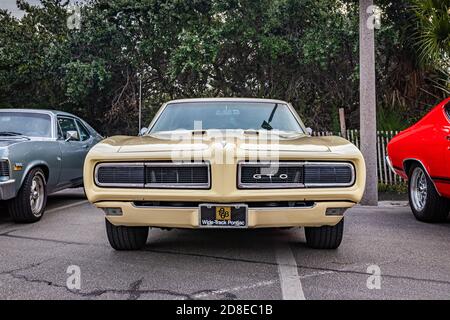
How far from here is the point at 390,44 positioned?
12.4m

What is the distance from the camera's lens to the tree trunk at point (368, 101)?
8.20 m

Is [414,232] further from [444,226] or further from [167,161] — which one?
[167,161]

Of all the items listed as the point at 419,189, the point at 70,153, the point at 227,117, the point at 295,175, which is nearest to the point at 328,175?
the point at 295,175

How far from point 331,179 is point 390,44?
30.2 feet

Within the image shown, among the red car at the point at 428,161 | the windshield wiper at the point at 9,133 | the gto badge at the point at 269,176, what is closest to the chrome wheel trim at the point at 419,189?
the red car at the point at 428,161

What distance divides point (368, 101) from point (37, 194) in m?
5.16

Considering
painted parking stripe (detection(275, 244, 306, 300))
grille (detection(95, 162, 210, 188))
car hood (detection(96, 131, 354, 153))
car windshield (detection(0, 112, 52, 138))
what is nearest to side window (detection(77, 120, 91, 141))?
car windshield (detection(0, 112, 52, 138))

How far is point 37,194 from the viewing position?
6.62 m

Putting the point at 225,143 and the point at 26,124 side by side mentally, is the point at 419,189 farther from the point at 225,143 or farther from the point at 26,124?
the point at 26,124

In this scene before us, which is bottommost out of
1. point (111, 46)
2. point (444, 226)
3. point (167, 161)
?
point (444, 226)

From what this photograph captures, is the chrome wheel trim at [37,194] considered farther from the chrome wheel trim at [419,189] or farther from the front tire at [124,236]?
the chrome wheel trim at [419,189]

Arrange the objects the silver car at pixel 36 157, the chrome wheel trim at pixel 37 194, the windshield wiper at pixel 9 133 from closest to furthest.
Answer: the silver car at pixel 36 157 → the chrome wheel trim at pixel 37 194 → the windshield wiper at pixel 9 133

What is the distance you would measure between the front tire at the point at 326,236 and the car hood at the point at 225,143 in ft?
2.52
